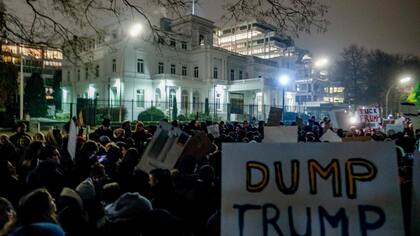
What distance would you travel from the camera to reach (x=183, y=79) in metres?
49.8

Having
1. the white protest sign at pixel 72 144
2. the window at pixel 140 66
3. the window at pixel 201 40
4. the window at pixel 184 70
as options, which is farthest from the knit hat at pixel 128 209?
the window at pixel 201 40

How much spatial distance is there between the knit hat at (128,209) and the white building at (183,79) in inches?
1481

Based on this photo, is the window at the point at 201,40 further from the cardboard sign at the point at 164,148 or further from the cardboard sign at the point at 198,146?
the cardboard sign at the point at 164,148

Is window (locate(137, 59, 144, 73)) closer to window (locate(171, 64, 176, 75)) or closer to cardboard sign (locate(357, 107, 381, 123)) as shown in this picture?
window (locate(171, 64, 176, 75))

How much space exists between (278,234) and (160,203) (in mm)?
2335

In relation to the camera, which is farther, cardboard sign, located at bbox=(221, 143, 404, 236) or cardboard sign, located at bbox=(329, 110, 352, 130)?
cardboard sign, located at bbox=(329, 110, 352, 130)

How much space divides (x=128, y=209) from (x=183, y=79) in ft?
152

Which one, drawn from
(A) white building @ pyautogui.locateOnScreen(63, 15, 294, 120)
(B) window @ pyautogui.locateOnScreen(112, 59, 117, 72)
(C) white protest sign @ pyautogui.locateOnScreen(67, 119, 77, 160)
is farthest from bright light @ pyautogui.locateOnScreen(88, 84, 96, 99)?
(C) white protest sign @ pyautogui.locateOnScreen(67, 119, 77, 160)

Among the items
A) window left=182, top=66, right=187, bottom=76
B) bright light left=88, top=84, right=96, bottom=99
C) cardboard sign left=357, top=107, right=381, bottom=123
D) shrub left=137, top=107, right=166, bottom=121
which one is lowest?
shrub left=137, top=107, right=166, bottom=121

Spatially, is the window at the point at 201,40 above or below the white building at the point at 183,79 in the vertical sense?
above

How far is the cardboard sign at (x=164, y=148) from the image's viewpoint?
18.4ft

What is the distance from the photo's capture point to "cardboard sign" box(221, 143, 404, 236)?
239 centimetres

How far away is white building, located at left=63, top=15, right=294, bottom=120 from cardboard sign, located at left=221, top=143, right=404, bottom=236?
38755 millimetres

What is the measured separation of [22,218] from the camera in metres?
3.06
